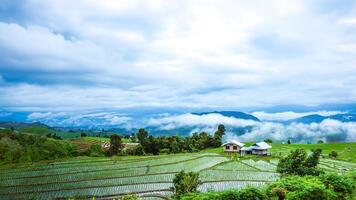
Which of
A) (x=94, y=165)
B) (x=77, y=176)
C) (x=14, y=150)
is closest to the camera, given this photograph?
(x=77, y=176)

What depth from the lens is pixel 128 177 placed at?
230 feet

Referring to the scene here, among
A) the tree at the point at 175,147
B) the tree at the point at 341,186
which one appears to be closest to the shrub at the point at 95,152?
the tree at the point at 175,147

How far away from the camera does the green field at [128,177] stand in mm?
58375

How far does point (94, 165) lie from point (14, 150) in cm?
4499

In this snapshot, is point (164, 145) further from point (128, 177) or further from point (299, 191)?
point (299, 191)

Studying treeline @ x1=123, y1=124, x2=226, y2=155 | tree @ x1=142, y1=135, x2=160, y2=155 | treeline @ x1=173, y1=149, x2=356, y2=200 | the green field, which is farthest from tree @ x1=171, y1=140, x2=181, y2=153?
treeline @ x1=173, y1=149, x2=356, y2=200

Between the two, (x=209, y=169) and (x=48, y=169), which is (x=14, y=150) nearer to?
(x=48, y=169)

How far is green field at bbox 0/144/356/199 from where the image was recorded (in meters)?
58.4

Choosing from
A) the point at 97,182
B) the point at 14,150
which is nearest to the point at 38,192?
the point at 97,182

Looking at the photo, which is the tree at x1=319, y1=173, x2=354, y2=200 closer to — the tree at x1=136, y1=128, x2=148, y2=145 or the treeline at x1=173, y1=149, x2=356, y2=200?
the treeline at x1=173, y1=149, x2=356, y2=200

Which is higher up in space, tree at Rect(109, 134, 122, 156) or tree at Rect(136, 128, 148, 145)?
tree at Rect(136, 128, 148, 145)

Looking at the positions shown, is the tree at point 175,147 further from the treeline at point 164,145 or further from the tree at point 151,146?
the tree at point 151,146

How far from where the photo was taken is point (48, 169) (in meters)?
83.3

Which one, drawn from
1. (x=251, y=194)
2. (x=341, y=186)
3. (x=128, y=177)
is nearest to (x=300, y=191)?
(x=251, y=194)
